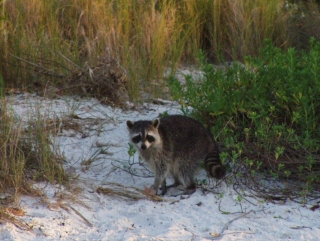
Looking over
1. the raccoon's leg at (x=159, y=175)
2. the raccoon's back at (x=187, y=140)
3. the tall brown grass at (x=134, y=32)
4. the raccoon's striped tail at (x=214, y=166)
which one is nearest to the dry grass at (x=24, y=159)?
the raccoon's leg at (x=159, y=175)

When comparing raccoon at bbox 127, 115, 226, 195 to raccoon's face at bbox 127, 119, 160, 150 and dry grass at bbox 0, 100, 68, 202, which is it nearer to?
raccoon's face at bbox 127, 119, 160, 150

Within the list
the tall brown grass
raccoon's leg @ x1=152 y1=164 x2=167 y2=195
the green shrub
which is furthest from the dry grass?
the tall brown grass

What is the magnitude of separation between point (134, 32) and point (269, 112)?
3232 mm

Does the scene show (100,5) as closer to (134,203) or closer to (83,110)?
(83,110)

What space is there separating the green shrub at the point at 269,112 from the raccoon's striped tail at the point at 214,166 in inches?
5.8

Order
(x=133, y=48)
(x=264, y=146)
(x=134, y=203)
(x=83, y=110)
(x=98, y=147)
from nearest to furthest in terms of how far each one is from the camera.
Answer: (x=134, y=203), (x=264, y=146), (x=98, y=147), (x=83, y=110), (x=133, y=48)

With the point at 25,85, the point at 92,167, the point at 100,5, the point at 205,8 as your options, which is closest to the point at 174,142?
the point at 92,167

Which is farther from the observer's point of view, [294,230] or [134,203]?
[134,203]

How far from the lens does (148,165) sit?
5309mm

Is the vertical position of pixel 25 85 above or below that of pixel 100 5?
below

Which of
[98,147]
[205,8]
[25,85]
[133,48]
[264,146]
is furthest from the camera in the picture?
[205,8]

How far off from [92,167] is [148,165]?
528 mm

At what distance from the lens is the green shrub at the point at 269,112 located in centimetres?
503

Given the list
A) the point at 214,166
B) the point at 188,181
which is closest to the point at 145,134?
the point at 188,181
